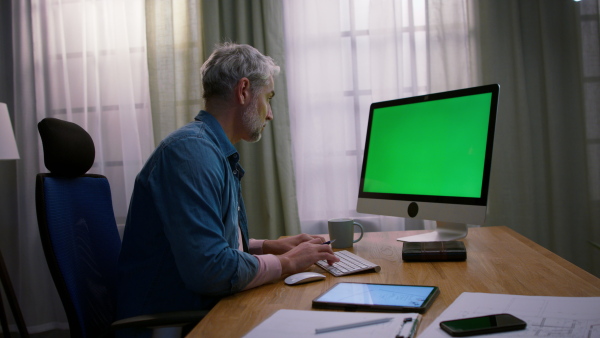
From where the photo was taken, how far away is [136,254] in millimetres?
1200

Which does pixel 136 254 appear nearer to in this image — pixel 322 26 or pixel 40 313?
pixel 322 26

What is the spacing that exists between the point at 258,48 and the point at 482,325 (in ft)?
6.97

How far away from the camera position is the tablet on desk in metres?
0.88

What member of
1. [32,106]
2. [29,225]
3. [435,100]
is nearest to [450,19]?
[435,100]

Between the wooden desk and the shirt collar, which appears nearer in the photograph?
the wooden desk

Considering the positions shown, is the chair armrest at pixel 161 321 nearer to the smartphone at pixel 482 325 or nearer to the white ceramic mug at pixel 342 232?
the smartphone at pixel 482 325

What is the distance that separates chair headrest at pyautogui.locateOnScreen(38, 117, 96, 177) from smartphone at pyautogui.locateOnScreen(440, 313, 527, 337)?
3.21 feet

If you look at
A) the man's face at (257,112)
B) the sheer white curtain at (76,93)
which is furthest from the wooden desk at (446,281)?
the sheer white curtain at (76,93)

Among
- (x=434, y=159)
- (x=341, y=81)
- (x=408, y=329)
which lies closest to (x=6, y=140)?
(x=341, y=81)

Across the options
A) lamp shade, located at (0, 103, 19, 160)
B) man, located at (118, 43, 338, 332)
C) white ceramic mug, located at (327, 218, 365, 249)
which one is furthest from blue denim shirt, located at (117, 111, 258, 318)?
lamp shade, located at (0, 103, 19, 160)

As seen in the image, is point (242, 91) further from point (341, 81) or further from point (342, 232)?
point (341, 81)

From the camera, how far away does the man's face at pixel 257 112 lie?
56.7 inches

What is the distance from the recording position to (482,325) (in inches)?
29.3

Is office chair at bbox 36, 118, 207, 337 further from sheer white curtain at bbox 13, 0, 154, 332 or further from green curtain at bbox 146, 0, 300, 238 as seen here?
sheer white curtain at bbox 13, 0, 154, 332
